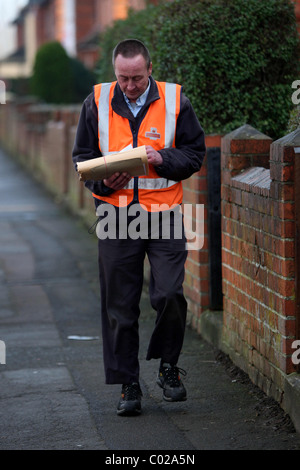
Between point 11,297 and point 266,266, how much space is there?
3.78 m

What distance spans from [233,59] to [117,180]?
2701mm

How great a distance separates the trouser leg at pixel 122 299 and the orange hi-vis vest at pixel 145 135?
0.79 feet

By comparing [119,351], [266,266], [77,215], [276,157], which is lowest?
[77,215]

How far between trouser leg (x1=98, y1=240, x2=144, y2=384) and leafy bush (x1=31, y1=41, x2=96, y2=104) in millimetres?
17914

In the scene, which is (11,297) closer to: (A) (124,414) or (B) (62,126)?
(A) (124,414)

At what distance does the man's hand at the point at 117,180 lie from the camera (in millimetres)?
4641

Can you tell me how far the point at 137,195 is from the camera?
15.9 feet

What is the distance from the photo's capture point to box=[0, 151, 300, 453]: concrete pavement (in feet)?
14.6

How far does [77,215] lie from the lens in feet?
45.2

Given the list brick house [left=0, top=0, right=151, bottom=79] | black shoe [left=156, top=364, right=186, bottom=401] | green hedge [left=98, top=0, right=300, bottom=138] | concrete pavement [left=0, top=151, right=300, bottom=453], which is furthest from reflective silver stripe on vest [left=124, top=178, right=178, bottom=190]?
brick house [left=0, top=0, right=151, bottom=79]

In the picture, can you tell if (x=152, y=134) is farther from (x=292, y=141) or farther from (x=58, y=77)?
(x=58, y=77)

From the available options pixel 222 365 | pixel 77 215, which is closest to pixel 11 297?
pixel 222 365

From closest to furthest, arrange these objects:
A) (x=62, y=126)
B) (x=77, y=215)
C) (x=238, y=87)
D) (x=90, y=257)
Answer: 1. (x=238, y=87)
2. (x=90, y=257)
3. (x=77, y=215)
4. (x=62, y=126)

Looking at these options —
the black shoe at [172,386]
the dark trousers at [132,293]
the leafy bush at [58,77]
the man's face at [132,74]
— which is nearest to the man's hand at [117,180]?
the dark trousers at [132,293]
